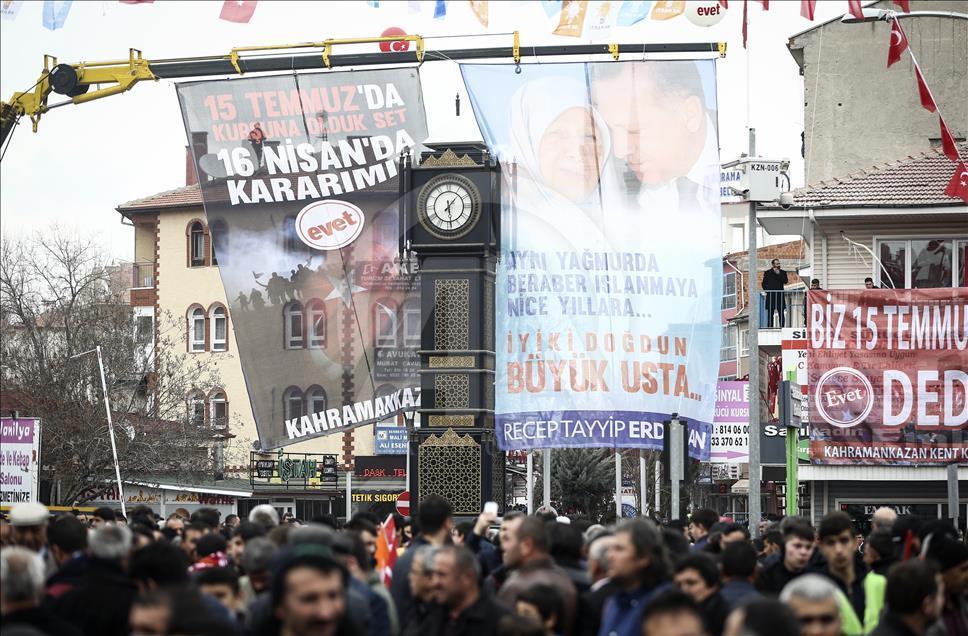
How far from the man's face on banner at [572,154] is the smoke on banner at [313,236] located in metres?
2.22

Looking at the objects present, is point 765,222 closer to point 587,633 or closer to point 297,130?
point 297,130

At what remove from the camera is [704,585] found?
28.5ft

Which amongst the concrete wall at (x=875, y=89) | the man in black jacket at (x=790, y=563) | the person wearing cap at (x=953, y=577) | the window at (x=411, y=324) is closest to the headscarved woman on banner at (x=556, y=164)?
the window at (x=411, y=324)

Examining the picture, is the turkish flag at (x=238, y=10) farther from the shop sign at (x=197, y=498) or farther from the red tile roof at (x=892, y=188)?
the shop sign at (x=197, y=498)

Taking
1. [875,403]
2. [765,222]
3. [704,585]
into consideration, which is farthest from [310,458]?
[704,585]

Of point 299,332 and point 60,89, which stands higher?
point 60,89

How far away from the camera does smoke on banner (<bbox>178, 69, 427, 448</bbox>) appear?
2588 cm

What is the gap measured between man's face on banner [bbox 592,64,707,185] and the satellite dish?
585 centimetres

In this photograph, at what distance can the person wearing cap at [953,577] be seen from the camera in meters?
9.00

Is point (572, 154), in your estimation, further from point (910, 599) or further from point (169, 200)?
point (169, 200)

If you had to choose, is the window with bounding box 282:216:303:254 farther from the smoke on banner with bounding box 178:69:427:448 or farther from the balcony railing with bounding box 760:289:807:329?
the balcony railing with bounding box 760:289:807:329

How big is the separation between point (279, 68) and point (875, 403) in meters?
12.2

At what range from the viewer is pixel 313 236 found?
26.5 meters

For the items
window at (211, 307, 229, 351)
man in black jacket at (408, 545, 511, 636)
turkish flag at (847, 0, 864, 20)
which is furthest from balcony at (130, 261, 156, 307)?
man in black jacket at (408, 545, 511, 636)
